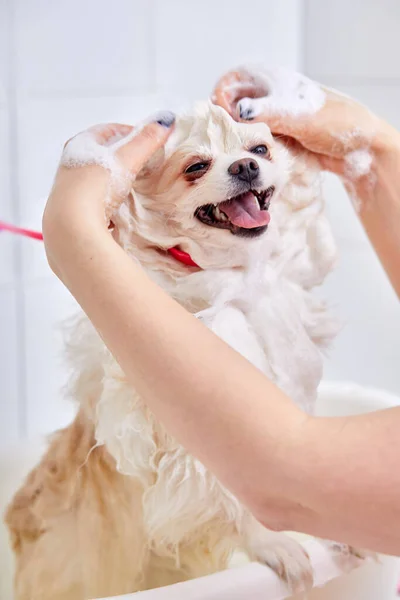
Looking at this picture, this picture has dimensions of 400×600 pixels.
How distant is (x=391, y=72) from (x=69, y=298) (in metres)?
0.45

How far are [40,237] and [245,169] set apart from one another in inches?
7.2

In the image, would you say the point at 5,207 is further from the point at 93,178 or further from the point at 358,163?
the point at 358,163

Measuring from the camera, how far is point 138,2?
1.87 ft

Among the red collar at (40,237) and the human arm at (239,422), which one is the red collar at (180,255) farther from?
the human arm at (239,422)

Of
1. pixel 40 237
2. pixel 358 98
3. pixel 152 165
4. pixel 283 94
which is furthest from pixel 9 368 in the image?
pixel 358 98

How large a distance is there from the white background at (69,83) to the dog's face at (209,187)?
60mm

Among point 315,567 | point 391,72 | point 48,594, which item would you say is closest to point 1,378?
point 48,594

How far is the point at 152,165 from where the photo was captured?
520 millimetres

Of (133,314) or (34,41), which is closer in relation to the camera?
(133,314)

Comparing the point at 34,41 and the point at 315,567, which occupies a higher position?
the point at 34,41

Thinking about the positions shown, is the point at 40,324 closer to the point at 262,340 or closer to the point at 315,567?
the point at 262,340

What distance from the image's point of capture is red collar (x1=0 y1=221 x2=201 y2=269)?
1.80 ft

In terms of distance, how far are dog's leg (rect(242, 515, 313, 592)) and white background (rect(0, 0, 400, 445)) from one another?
0.18 m

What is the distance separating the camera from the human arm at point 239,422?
356mm
